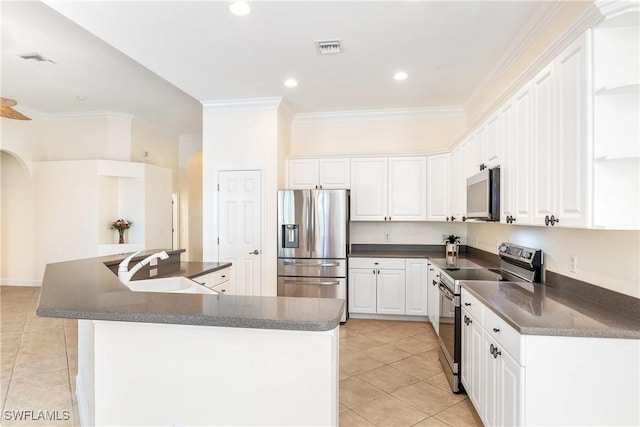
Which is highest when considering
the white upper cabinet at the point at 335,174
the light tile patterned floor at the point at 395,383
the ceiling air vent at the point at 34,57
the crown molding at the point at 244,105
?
the ceiling air vent at the point at 34,57

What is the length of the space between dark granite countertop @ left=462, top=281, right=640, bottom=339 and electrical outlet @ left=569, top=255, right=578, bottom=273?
16cm

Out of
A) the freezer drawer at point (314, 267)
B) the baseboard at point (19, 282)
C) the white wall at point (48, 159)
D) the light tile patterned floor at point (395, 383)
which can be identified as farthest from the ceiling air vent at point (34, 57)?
the light tile patterned floor at point (395, 383)

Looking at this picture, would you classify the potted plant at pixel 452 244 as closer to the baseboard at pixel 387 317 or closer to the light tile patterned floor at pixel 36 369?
the baseboard at pixel 387 317

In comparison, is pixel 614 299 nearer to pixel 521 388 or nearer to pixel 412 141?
pixel 521 388

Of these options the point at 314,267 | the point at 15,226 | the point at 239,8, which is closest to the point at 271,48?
the point at 239,8

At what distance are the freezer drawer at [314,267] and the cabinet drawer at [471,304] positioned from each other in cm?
191

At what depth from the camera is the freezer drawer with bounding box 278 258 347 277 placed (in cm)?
434

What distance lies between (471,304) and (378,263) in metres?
2.07

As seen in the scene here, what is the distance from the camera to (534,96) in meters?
2.15

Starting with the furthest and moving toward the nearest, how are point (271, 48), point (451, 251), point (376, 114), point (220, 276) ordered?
point (376, 114) → point (451, 251) → point (220, 276) → point (271, 48)

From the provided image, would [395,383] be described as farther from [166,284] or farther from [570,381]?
[166,284]

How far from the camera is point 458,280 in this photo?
2648mm

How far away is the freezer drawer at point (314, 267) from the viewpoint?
14.2 feet

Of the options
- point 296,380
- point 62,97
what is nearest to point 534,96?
point 296,380
